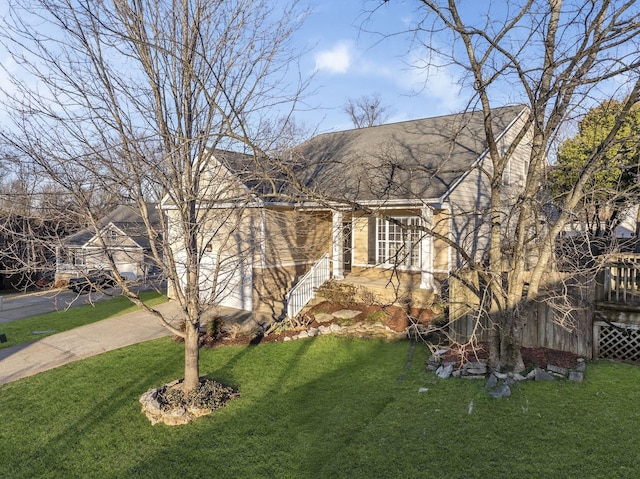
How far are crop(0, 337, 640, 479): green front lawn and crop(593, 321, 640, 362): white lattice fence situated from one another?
54cm

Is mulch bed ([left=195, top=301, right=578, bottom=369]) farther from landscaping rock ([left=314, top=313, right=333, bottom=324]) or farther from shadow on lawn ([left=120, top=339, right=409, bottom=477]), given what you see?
shadow on lawn ([left=120, top=339, right=409, bottom=477])

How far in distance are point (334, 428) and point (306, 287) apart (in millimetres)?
5979

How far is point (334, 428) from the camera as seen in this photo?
5.28 metres

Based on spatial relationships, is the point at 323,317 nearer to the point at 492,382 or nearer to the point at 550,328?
the point at 492,382

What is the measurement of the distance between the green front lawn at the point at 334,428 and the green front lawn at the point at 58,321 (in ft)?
13.1

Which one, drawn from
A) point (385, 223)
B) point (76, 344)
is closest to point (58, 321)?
point (76, 344)

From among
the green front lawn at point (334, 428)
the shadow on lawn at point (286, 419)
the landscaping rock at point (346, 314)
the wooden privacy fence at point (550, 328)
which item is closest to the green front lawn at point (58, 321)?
the green front lawn at point (334, 428)

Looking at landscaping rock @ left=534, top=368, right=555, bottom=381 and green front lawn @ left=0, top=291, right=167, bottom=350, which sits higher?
landscaping rock @ left=534, top=368, right=555, bottom=381

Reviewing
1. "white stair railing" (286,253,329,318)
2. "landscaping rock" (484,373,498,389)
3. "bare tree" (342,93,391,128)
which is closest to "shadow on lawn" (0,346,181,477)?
"white stair railing" (286,253,329,318)

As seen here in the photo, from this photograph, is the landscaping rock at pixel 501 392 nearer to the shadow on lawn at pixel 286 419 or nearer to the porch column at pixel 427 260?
the shadow on lawn at pixel 286 419

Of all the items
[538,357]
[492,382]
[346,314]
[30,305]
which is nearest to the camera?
[492,382]

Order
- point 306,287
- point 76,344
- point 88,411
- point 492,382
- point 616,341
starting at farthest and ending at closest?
point 306,287 → point 76,344 → point 616,341 → point 88,411 → point 492,382

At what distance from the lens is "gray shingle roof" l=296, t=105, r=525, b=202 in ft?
33.3

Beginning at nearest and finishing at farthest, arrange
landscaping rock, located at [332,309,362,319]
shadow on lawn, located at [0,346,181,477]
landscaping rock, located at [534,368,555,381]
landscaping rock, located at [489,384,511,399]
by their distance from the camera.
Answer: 1. shadow on lawn, located at [0,346,181,477]
2. landscaping rock, located at [489,384,511,399]
3. landscaping rock, located at [534,368,555,381]
4. landscaping rock, located at [332,309,362,319]
